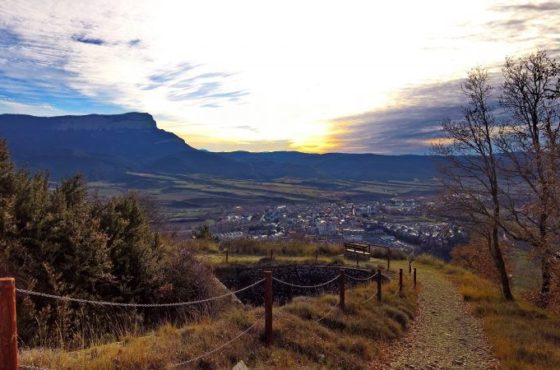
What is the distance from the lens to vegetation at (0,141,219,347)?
10.1 metres

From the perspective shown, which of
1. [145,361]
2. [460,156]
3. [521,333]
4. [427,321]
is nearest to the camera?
[145,361]

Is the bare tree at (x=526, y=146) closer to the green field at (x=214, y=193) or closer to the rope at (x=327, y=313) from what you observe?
the rope at (x=327, y=313)

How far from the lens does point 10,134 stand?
16250 cm

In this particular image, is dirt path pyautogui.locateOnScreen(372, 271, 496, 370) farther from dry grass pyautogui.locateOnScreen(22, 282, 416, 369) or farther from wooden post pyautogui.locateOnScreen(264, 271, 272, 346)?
wooden post pyautogui.locateOnScreen(264, 271, 272, 346)

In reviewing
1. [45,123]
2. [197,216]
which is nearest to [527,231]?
[197,216]

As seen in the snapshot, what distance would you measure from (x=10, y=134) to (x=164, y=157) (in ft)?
186

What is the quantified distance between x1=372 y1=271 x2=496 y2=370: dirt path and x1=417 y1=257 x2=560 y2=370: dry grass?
0.40 metres

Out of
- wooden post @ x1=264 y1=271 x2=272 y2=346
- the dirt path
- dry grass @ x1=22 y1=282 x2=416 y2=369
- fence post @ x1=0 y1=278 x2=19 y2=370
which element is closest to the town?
the dirt path

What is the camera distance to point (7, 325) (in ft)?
12.6

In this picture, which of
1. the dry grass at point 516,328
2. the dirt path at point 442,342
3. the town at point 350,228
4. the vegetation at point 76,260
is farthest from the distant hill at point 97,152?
the dirt path at point 442,342

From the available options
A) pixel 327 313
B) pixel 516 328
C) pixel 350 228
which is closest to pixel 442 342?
pixel 327 313

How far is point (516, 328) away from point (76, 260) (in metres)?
13.6

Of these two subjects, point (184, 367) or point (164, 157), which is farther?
point (164, 157)

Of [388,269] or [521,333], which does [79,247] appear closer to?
[521,333]
